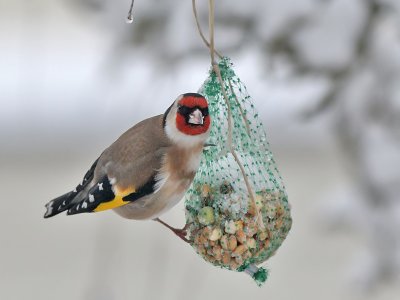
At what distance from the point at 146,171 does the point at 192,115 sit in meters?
0.25

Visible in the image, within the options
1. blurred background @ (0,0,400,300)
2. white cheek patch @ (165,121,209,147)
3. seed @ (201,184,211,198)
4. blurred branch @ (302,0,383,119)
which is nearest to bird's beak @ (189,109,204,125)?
white cheek patch @ (165,121,209,147)

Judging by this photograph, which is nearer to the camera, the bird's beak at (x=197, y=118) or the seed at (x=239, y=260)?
the bird's beak at (x=197, y=118)

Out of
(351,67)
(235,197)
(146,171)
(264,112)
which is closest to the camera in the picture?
(146,171)

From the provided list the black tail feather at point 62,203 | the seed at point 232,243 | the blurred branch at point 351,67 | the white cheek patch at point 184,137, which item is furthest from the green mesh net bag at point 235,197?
the blurred branch at point 351,67

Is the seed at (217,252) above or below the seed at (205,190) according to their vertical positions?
below

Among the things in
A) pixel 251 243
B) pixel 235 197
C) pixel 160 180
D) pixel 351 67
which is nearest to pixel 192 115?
pixel 160 180

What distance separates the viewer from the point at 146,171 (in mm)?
2729

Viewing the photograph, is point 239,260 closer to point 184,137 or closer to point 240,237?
point 240,237

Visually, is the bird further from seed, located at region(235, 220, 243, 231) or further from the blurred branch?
the blurred branch

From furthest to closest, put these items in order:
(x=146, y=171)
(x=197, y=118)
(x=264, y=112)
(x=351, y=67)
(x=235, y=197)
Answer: (x=264, y=112), (x=351, y=67), (x=235, y=197), (x=146, y=171), (x=197, y=118)

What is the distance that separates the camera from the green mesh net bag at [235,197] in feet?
9.22

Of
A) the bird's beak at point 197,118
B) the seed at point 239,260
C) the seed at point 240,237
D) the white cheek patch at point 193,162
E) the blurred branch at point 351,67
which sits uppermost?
the blurred branch at point 351,67

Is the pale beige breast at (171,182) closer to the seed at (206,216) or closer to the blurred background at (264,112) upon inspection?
the seed at (206,216)

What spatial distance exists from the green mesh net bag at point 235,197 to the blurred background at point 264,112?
2.81 ft
